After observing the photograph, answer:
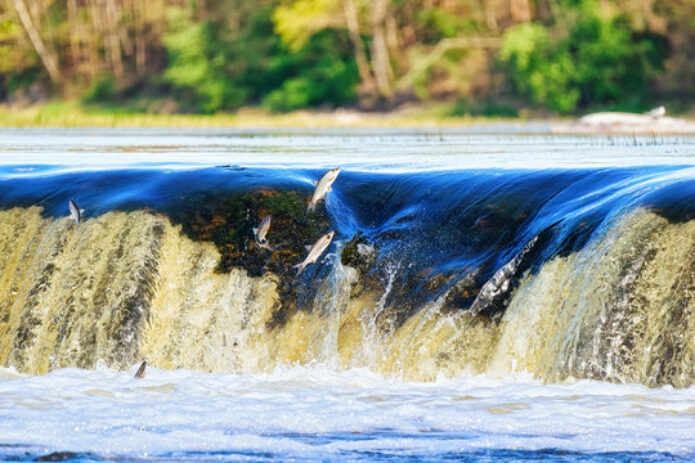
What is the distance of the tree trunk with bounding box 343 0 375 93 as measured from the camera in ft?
152

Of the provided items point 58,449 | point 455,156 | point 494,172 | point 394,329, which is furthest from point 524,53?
point 58,449

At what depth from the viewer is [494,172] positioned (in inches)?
461

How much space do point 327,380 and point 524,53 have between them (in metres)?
33.8

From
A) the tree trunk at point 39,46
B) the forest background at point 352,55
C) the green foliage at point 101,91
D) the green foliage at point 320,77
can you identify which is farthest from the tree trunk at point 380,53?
the tree trunk at point 39,46

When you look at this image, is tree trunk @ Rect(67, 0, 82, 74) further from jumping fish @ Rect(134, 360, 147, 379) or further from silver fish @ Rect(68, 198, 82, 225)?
jumping fish @ Rect(134, 360, 147, 379)

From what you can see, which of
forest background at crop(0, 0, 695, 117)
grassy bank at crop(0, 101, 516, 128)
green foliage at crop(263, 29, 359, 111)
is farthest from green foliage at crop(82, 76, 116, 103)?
green foliage at crop(263, 29, 359, 111)

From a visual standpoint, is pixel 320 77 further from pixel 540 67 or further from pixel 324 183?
pixel 324 183

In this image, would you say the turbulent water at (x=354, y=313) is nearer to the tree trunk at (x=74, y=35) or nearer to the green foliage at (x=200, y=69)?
the green foliage at (x=200, y=69)

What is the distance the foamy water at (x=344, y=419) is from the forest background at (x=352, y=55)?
30028mm

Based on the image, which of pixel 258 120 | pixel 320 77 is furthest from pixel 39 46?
pixel 258 120

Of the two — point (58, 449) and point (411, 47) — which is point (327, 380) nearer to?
point (58, 449)

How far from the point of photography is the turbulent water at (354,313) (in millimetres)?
7035

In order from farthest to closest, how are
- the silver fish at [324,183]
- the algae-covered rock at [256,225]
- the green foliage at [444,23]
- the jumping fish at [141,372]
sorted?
the green foliage at [444,23], the algae-covered rock at [256,225], the silver fish at [324,183], the jumping fish at [141,372]

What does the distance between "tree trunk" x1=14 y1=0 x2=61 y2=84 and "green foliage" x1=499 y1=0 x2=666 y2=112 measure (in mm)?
29353
